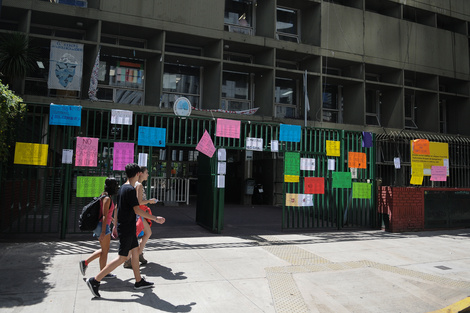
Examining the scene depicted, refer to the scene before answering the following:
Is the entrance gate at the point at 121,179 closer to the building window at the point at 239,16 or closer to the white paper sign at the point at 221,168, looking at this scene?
the white paper sign at the point at 221,168

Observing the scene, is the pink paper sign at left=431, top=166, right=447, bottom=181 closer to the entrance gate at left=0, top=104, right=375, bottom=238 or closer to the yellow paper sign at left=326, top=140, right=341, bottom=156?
the entrance gate at left=0, top=104, right=375, bottom=238

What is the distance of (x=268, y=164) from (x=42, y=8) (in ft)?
39.3

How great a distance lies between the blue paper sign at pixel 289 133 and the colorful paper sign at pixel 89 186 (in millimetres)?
4747

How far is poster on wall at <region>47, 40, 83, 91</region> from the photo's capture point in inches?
520

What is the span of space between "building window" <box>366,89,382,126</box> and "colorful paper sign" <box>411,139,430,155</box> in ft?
29.4

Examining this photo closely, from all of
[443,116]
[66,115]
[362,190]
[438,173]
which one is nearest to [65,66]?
[66,115]

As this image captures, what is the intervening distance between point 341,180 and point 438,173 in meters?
3.46

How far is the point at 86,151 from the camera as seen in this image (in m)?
7.77

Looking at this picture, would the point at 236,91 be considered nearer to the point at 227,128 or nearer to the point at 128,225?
the point at 227,128

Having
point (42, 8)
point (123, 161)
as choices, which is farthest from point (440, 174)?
point (42, 8)

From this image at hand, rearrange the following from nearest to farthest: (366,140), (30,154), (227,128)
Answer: (30,154)
(227,128)
(366,140)

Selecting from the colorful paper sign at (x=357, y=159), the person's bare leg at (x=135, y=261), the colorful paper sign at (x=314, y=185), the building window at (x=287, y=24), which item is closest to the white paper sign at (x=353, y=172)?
the colorful paper sign at (x=357, y=159)

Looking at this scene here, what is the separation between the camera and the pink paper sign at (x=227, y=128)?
8922 millimetres

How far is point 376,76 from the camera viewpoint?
64.0ft
